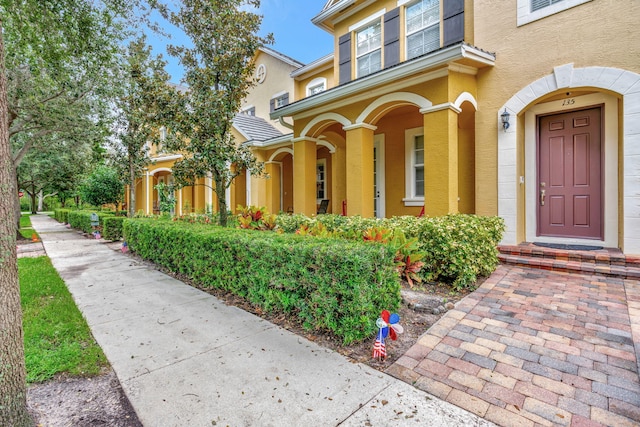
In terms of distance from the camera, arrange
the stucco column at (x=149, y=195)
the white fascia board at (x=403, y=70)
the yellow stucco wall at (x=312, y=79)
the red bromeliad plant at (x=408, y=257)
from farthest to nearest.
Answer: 1. the stucco column at (x=149, y=195)
2. the yellow stucco wall at (x=312, y=79)
3. the white fascia board at (x=403, y=70)
4. the red bromeliad plant at (x=408, y=257)

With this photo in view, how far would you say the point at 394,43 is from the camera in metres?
8.36

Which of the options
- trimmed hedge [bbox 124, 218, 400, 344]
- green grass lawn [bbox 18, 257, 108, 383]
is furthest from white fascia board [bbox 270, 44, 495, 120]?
green grass lawn [bbox 18, 257, 108, 383]

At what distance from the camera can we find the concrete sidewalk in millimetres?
2148

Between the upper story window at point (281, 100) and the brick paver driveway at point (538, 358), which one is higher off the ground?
the upper story window at point (281, 100)

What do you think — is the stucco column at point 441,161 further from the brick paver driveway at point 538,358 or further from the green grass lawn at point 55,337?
the green grass lawn at point 55,337

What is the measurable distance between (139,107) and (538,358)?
923 cm

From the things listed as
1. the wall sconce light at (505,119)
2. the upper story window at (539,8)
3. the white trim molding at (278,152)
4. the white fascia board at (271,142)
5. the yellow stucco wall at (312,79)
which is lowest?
the wall sconce light at (505,119)

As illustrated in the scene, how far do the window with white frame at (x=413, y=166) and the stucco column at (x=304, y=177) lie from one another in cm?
256

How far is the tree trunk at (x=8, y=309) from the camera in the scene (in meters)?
1.84

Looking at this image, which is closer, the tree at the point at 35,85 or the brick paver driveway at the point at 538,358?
the tree at the point at 35,85

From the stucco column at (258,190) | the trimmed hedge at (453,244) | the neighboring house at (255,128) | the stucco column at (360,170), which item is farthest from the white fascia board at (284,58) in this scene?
the trimmed hedge at (453,244)

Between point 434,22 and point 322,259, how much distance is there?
7294 mm

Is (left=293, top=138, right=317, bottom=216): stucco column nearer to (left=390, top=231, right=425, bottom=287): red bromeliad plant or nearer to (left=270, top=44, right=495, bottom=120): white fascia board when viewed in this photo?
(left=270, top=44, right=495, bottom=120): white fascia board

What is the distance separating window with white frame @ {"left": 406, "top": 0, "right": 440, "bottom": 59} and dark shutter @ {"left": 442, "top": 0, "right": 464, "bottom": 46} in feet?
0.79
